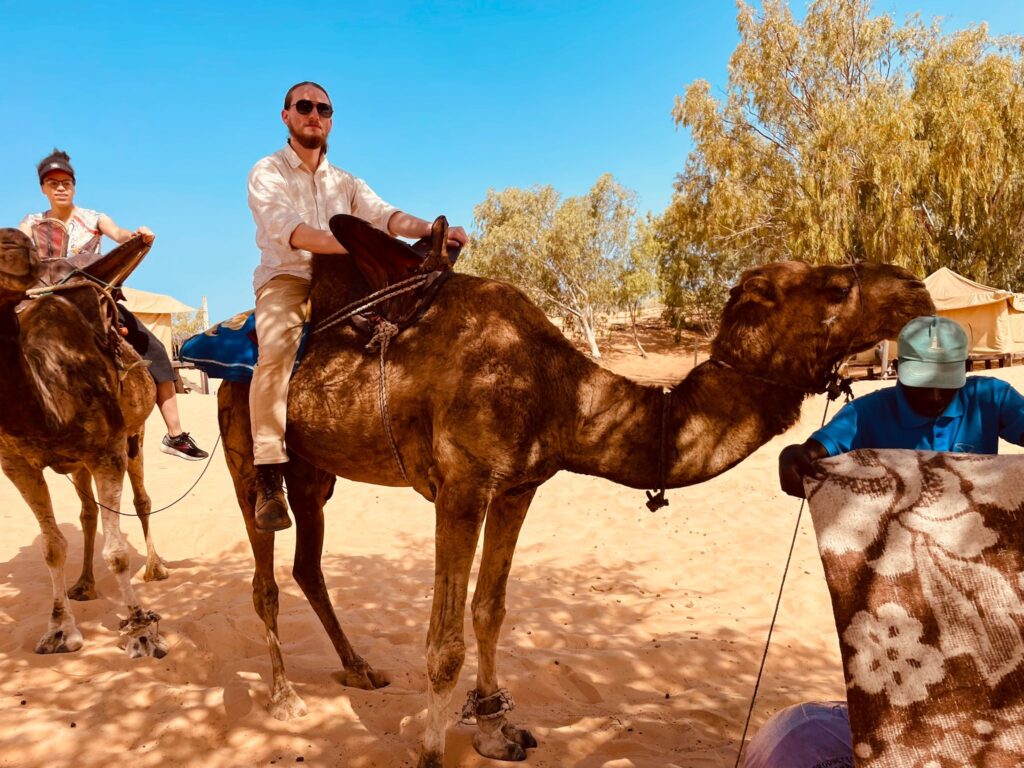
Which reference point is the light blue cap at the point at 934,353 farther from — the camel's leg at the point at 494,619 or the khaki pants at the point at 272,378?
the khaki pants at the point at 272,378

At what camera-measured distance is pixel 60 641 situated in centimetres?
529

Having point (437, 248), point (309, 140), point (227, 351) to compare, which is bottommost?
point (227, 351)

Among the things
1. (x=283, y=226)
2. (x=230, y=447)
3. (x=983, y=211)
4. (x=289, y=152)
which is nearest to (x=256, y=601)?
(x=230, y=447)

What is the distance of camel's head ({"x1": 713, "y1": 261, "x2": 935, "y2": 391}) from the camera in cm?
286

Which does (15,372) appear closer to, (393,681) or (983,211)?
(393,681)

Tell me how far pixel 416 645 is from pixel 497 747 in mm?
1856

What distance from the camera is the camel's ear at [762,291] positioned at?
303 cm

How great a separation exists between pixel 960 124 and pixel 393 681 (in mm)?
27928

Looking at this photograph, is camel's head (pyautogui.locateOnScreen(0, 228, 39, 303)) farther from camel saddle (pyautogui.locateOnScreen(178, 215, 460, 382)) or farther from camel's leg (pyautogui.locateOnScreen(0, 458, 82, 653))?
camel's leg (pyautogui.locateOnScreen(0, 458, 82, 653))

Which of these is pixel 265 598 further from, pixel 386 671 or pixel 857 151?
pixel 857 151

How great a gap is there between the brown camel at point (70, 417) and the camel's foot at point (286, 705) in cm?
145

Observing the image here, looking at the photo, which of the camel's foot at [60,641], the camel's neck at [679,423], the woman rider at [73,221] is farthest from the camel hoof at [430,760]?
the woman rider at [73,221]

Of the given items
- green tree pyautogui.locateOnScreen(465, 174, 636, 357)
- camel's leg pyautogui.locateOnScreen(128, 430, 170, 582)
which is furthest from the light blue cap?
green tree pyautogui.locateOnScreen(465, 174, 636, 357)

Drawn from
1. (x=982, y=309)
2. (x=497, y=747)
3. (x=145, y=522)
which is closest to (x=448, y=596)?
(x=497, y=747)
